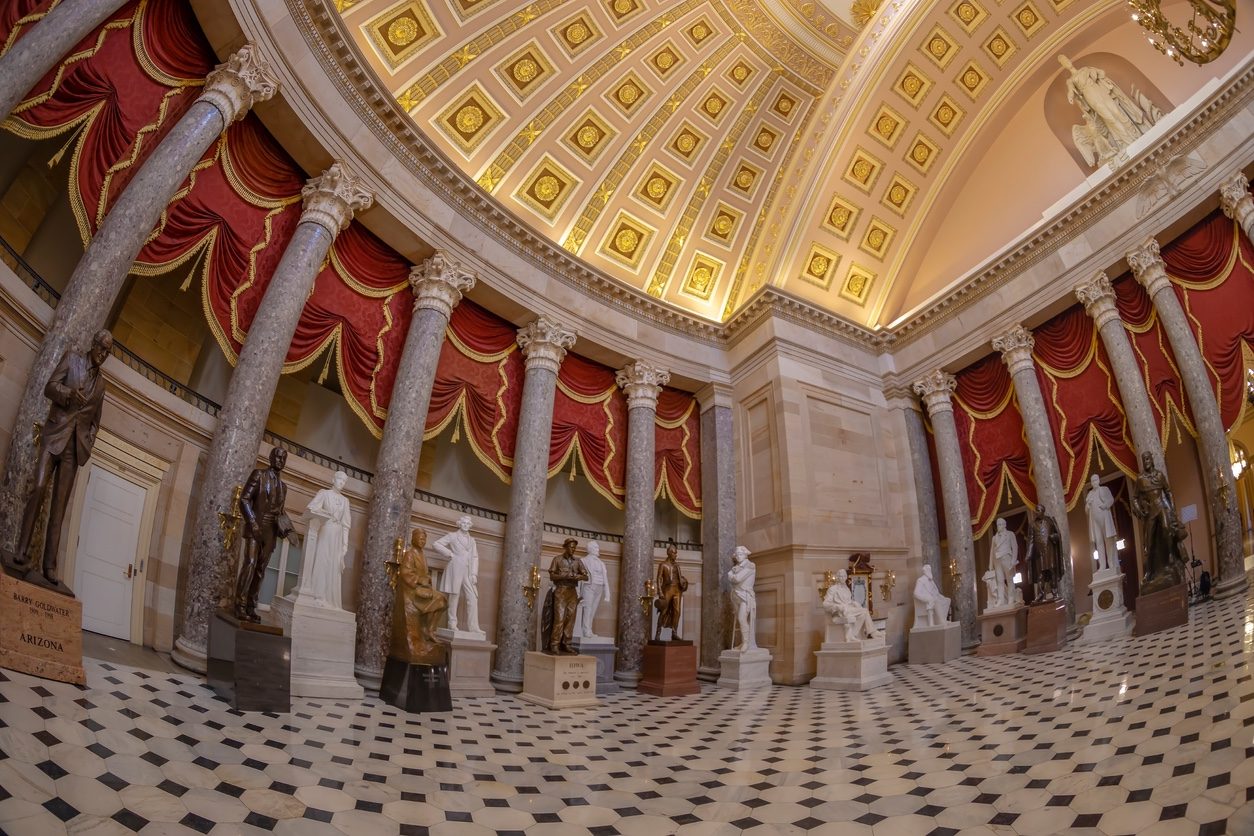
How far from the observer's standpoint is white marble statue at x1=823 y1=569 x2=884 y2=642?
9961 millimetres

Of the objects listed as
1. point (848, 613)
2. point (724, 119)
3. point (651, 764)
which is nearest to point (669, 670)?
point (848, 613)

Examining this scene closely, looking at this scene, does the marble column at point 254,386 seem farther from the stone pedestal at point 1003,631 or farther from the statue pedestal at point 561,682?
the stone pedestal at point 1003,631

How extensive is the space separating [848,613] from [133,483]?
1022 cm

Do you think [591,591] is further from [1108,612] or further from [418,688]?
[1108,612]

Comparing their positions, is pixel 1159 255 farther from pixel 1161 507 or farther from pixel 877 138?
pixel 877 138

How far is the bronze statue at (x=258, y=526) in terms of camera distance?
6105 millimetres

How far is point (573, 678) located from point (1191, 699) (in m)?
6.34

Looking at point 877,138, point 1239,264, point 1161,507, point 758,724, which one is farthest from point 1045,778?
point 877,138

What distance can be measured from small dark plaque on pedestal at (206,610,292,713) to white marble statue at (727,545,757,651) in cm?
722

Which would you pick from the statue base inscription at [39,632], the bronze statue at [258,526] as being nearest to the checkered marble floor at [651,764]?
the statue base inscription at [39,632]

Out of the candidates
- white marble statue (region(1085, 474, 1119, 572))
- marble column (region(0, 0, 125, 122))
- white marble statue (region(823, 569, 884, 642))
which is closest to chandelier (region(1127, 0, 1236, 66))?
white marble statue (region(1085, 474, 1119, 572))

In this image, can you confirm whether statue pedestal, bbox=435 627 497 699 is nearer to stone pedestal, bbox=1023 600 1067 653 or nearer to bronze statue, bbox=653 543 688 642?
bronze statue, bbox=653 543 688 642

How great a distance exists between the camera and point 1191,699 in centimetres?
469

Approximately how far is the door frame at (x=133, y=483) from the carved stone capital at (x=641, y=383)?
7886 millimetres
